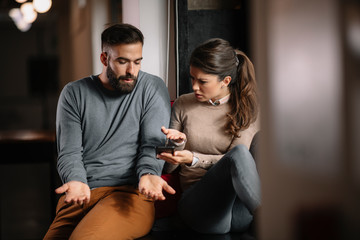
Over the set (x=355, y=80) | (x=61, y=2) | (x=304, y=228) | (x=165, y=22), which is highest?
(x=61, y=2)

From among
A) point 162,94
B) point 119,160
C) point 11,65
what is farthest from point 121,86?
point 11,65

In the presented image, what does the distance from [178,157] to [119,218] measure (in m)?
0.30

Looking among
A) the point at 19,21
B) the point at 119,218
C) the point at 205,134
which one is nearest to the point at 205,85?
the point at 205,134

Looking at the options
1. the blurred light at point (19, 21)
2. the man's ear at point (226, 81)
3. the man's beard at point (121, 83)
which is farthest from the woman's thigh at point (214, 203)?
the blurred light at point (19, 21)

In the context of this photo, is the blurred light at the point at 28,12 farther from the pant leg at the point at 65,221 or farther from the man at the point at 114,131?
the pant leg at the point at 65,221

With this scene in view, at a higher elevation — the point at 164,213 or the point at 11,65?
the point at 11,65

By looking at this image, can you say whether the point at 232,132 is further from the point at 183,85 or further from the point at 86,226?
the point at 86,226

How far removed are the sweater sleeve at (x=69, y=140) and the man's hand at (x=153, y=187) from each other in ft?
0.74

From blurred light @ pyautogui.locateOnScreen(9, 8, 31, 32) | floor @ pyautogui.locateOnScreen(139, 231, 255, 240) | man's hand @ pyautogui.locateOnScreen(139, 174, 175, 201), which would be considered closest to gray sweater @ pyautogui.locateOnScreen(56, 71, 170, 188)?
man's hand @ pyautogui.locateOnScreen(139, 174, 175, 201)

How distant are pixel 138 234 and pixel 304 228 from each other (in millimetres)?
1041

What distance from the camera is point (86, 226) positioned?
4.04 ft

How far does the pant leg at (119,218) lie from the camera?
1226mm

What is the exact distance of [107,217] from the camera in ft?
4.17

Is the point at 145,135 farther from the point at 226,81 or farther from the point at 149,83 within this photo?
the point at 226,81
